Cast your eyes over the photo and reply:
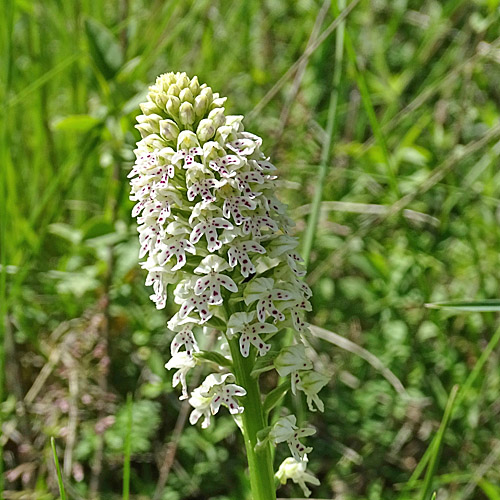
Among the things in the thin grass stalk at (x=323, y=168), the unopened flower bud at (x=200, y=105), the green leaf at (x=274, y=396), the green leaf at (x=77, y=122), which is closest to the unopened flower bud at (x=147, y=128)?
the unopened flower bud at (x=200, y=105)

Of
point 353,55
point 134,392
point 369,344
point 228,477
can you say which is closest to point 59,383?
point 134,392

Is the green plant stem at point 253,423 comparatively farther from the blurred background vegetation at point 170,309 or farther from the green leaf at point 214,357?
the blurred background vegetation at point 170,309

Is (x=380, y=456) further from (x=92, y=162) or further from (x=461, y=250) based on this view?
(x=92, y=162)

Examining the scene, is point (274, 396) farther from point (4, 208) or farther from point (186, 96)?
point (4, 208)

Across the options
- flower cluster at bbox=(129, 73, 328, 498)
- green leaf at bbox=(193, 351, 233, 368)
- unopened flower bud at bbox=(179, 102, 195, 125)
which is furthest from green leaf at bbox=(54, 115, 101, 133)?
green leaf at bbox=(193, 351, 233, 368)

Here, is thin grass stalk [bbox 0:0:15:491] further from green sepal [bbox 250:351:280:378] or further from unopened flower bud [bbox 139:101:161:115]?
green sepal [bbox 250:351:280:378]
